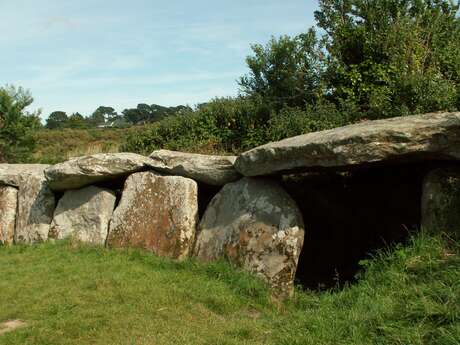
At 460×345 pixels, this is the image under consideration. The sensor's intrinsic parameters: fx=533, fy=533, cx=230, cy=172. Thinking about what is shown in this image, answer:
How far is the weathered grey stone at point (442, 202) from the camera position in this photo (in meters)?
6.32

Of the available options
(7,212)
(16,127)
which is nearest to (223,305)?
(7,212)

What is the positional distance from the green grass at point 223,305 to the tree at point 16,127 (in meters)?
10.5

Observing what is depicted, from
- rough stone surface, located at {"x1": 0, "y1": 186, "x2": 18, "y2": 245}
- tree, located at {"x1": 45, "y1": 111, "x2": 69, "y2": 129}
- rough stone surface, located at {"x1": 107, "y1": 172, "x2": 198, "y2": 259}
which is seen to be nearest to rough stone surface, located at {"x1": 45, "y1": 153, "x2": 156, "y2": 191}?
rough stone surface, located at {"x1": 107, "y1": 172, "x2": 198, "y2": 259}

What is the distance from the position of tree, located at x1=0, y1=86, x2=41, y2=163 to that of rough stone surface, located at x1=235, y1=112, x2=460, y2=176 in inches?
510

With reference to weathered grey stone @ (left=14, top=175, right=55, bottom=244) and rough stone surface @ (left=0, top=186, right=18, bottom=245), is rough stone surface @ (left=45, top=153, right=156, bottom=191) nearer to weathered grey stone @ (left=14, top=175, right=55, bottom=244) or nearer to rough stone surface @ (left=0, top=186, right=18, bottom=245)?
weathered grey stone @ (left=14, top=175, right=55, bottom=244)

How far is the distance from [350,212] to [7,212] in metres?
6.72

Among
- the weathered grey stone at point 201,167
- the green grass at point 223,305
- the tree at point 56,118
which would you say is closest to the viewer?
the green grass at point 223,305

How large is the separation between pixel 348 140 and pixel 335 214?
2906mm

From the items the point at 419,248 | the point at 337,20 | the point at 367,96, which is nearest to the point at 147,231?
the point at 419,248

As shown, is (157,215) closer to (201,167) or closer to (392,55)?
(201,167)

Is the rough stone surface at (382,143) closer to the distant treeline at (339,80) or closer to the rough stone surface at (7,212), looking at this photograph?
the distant treeline at (339,80)

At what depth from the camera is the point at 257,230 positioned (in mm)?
7449

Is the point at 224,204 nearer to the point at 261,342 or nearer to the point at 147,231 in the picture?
the point at 147,231

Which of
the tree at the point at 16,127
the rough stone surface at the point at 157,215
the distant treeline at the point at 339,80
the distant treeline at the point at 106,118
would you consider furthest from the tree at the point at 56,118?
the rough stone surface at the point at 157,215
